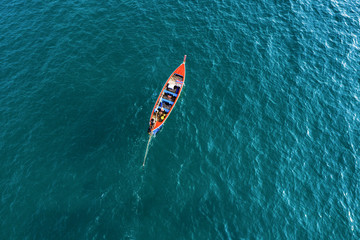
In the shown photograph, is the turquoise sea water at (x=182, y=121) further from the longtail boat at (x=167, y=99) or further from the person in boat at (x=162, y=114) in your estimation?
the person in boat at (x=162, y=114)

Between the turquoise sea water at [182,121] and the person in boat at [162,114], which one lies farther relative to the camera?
the person in boat at [162,114]

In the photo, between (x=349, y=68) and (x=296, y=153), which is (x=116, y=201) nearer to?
(x=296, y=153)

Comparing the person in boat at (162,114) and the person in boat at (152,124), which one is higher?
the person in boat at (162,114)

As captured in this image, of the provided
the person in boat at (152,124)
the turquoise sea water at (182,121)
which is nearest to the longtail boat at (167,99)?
the person in boat at (152,124)

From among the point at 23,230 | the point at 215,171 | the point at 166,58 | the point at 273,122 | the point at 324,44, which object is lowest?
the point at 23,230

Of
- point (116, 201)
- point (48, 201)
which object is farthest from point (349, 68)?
point (48, 201)

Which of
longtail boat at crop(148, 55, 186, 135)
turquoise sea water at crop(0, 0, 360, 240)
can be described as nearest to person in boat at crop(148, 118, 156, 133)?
longtail boat at crop(148, 55, 186, 135)
